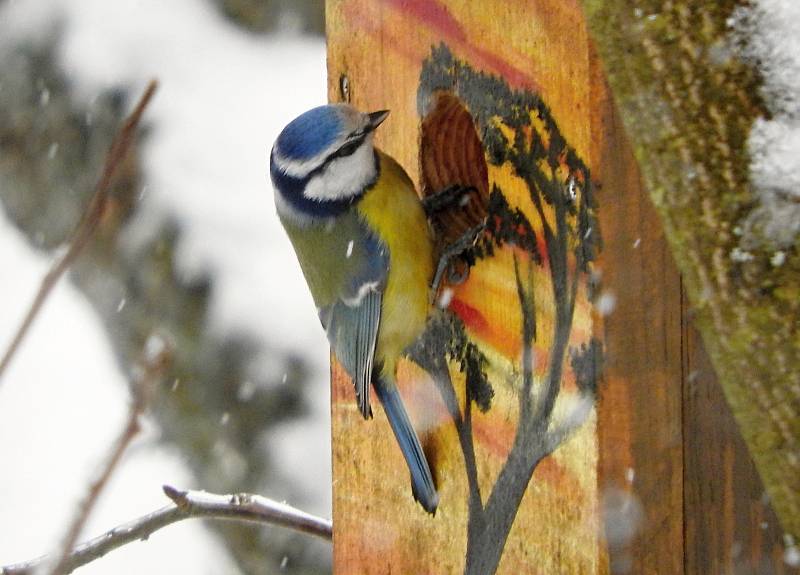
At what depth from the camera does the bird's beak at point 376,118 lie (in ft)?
6.28

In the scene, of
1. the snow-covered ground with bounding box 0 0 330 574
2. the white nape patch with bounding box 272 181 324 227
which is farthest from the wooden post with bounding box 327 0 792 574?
the snow-covered ground with bounding box 0 0 330 574

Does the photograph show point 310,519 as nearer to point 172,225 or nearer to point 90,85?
point 172,225

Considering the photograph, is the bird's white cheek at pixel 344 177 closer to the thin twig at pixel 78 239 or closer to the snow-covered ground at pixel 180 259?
the thin twig at pixel 78 239

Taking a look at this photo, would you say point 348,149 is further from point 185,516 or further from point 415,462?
point 185,516

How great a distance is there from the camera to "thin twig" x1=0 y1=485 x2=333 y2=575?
192 centimetres

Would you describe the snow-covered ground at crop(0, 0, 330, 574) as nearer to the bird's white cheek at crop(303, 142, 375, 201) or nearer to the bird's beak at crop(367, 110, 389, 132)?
the bird's white cheek at crop(303, 142, 375, 201)

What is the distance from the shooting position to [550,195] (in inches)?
63.5

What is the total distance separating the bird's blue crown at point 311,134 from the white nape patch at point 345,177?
5 centimetres

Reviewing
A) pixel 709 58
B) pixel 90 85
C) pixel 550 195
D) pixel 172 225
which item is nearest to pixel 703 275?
pixel 709 58

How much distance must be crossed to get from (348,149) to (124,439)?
1346 mm

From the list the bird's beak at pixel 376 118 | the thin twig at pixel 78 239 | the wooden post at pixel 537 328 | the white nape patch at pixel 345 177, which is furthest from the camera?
the white nape patch at pixel 345 177

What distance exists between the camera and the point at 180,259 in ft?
12.4

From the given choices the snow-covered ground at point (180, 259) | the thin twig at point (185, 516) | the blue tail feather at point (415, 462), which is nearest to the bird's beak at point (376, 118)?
the blue tail feather at point (415, 462)

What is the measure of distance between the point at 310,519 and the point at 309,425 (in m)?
1.64
